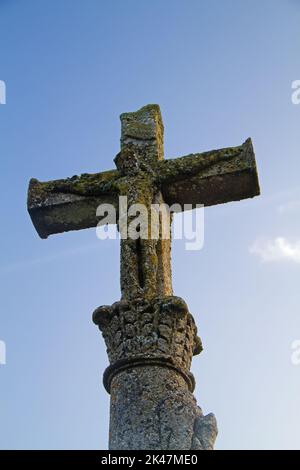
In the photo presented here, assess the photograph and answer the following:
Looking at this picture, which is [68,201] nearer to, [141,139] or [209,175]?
[141,139]

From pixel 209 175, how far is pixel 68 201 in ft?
4.81

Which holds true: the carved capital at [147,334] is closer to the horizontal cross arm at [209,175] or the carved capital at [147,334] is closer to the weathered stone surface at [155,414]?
the weathered stone surface at [155,414]

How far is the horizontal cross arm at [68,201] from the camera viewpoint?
8.37m

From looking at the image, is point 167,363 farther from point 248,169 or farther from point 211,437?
point 248,169

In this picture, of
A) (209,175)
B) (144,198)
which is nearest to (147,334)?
(144,198)

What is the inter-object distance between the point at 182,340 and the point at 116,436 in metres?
1.06

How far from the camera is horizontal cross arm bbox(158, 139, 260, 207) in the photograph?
8.25m

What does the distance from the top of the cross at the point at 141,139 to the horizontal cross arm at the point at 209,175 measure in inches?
10.2

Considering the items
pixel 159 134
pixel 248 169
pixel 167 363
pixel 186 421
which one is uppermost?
pixel 159 134

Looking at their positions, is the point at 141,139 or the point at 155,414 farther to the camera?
the point at 141,139

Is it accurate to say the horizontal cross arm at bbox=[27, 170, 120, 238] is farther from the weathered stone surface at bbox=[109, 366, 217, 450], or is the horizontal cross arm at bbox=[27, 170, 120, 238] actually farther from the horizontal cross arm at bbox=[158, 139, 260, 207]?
the weathered stone surface at bbox=[109, 366, 217, 450]

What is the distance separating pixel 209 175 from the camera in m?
8.29

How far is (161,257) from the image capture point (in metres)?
7.64
